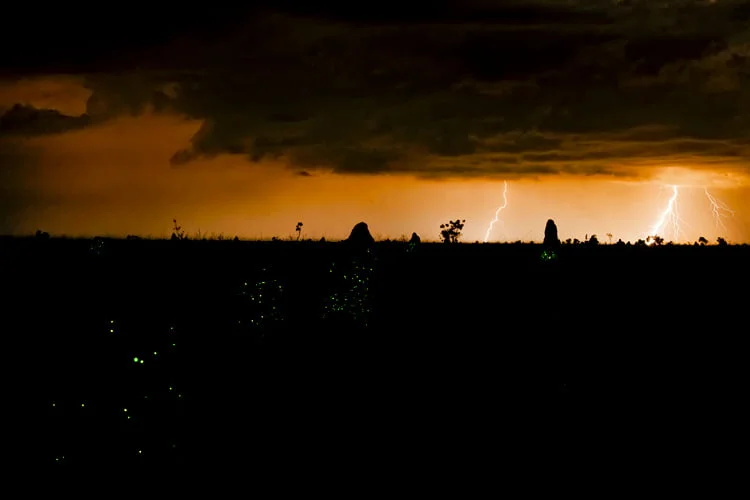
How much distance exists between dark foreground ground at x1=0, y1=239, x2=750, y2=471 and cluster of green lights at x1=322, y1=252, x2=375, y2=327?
59 millimetres

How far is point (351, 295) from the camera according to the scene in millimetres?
24719

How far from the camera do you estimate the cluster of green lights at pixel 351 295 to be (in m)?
24.6

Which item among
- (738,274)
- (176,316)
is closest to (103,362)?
(176,316)

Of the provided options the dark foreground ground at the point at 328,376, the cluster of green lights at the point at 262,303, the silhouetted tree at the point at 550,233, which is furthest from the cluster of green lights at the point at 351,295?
the silhouetted tree at the point at 550,233

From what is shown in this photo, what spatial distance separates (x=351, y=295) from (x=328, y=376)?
510cm

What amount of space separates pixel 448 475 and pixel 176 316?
254 inches

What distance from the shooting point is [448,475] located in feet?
41.5

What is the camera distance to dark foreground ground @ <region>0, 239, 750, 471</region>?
40.1ft

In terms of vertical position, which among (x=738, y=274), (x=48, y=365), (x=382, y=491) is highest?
(x=738, y=274)

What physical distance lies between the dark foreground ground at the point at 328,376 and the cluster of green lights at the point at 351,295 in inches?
2.3

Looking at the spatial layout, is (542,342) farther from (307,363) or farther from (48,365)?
(48,365)

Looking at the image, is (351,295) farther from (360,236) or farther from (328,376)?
(360,236)

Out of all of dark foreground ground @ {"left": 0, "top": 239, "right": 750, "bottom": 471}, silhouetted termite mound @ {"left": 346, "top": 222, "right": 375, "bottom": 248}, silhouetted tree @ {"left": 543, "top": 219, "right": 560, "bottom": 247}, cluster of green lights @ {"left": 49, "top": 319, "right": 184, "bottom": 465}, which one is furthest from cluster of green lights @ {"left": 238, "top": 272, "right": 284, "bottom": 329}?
silhouetted tree @ {"left": 543, "top": 219, "right": 560, "bottom": 247}

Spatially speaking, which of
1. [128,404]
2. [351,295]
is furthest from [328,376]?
[128,404]
